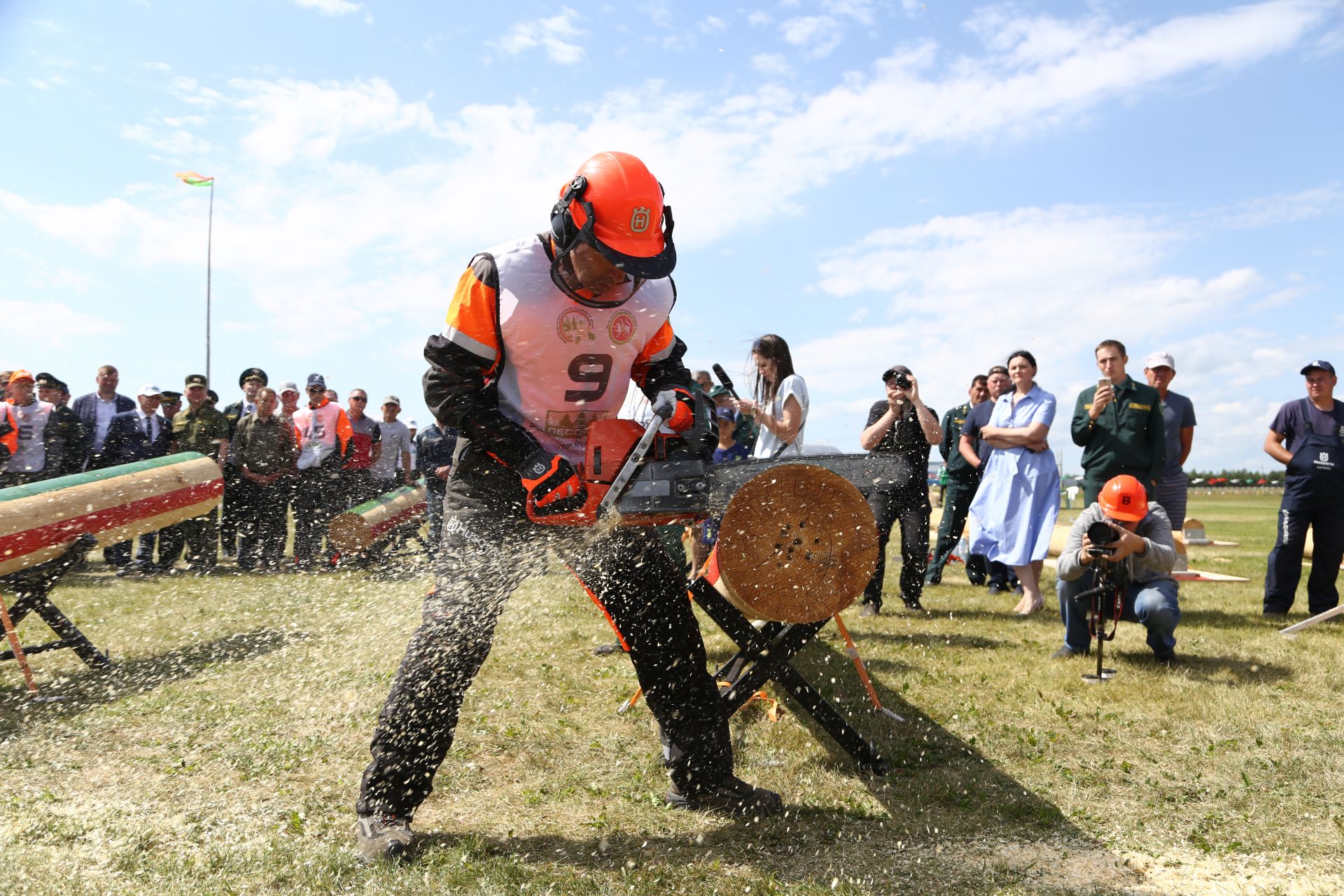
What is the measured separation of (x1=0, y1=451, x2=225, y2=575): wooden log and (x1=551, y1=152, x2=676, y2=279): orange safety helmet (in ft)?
13.8

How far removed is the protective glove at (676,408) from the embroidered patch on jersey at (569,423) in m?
0.29

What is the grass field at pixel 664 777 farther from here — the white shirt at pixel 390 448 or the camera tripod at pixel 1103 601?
the white shirt at pixel 390 448

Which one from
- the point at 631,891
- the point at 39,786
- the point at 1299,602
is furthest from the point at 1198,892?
the point at 1299,602

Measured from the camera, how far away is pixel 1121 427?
21.8ft

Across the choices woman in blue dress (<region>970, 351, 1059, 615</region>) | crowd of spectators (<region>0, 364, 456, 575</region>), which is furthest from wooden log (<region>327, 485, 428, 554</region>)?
woman in blue dress (<region>970, 351, 1059, 615</region>)

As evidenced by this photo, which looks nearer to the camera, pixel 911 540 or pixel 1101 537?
pixel 1101 537

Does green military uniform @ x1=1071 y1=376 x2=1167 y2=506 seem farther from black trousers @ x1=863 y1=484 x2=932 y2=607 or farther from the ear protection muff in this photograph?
the ear protection muff

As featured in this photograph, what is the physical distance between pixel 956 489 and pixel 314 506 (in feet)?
22.9

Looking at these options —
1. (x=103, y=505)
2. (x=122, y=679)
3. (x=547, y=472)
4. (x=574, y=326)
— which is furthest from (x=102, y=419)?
(x=547, y=472)

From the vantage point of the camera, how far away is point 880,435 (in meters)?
6.88

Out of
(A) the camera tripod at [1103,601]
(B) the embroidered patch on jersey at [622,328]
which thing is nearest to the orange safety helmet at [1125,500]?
(A) the camera tripod at [1103,601]

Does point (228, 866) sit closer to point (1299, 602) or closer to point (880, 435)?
point (880, 435)

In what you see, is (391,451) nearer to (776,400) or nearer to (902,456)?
(776,400)

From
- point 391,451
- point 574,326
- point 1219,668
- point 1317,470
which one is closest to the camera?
point 574,326
